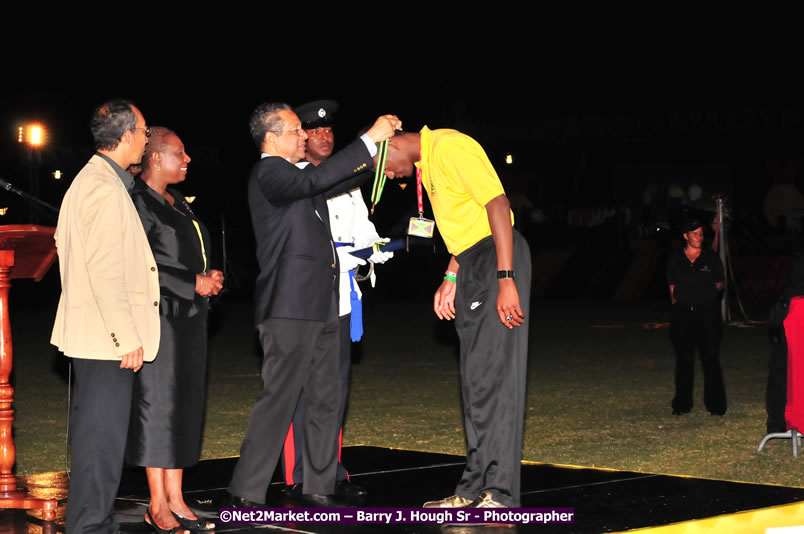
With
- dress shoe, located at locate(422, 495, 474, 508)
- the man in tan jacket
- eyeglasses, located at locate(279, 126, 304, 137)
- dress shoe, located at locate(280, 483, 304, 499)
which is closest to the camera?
the man in tan jacket

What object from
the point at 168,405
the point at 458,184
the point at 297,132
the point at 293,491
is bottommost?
the point at 293,491

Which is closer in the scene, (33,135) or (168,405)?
(168,405)

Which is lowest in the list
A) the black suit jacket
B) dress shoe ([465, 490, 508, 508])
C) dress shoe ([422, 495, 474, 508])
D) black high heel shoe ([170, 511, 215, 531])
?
black high heel shoe ([170, 511, 215, 531])

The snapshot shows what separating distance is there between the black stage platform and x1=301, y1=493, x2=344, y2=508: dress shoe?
16 centimetres

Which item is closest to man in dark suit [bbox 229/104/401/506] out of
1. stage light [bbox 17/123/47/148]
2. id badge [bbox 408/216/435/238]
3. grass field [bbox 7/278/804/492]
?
id badge [bbox 408/216/435/238]

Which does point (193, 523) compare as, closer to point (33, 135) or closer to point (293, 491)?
point (293, 491)

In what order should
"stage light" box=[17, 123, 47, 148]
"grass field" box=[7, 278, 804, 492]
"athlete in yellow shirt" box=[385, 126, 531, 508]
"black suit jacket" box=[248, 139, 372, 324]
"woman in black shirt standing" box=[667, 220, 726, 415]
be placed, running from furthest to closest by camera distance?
"stage light" box=[17, 123, 47, 148]
"woman in black shirt standing" box=[667, 220, 726, 415]
"grass field" box=[7, 278, 804, 492]
"black suit jacket" box=[248, 139, 372, 324]
"athlete in yellow shirt" box=[385, 126, 531, 508]

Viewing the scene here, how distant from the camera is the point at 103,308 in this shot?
491 centimetres

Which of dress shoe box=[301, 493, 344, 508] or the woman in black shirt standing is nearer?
dress shoe box=[301, 493, 344, 508]

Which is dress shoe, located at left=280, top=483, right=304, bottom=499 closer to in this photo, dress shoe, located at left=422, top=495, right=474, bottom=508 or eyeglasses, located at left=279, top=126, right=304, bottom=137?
dress shoe, located at left=422, top=495, right=474, bottom=508

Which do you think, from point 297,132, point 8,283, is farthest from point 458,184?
point 8,283

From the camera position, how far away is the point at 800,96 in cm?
3722

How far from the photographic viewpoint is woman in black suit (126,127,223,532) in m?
5.44

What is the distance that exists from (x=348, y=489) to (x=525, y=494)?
3.21ft
